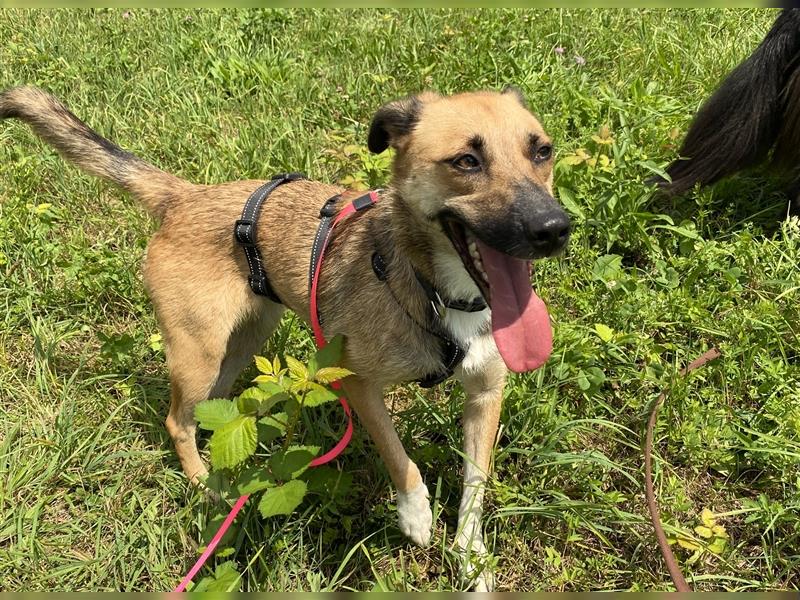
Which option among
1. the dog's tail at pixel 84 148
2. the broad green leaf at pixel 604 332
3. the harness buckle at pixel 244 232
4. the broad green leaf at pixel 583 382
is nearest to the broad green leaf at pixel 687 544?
the broad green leaf at pixel 583 382

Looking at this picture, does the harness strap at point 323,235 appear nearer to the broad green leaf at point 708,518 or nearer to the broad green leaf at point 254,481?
the broad green leaf at point 254,481

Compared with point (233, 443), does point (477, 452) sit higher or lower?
lower

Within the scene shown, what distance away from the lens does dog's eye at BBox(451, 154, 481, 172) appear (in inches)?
89.4

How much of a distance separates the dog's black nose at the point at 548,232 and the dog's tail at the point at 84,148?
2000mm

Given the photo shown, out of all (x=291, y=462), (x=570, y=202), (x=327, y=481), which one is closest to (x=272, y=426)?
(x=291, y=462)

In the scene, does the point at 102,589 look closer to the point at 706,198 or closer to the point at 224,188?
the point at 224,188

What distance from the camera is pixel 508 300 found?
2219mm

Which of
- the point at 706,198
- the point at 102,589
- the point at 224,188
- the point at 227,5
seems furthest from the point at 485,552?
the point at 227,5

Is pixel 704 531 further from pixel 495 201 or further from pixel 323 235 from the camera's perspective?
pixel 323 235

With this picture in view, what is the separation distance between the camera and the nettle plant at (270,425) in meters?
1.96

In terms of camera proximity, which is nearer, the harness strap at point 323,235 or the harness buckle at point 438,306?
the harness buckle at point 438,306

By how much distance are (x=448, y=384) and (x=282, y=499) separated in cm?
144

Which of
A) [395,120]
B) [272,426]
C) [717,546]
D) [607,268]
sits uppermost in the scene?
[395,120]

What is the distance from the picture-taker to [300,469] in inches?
83.7
